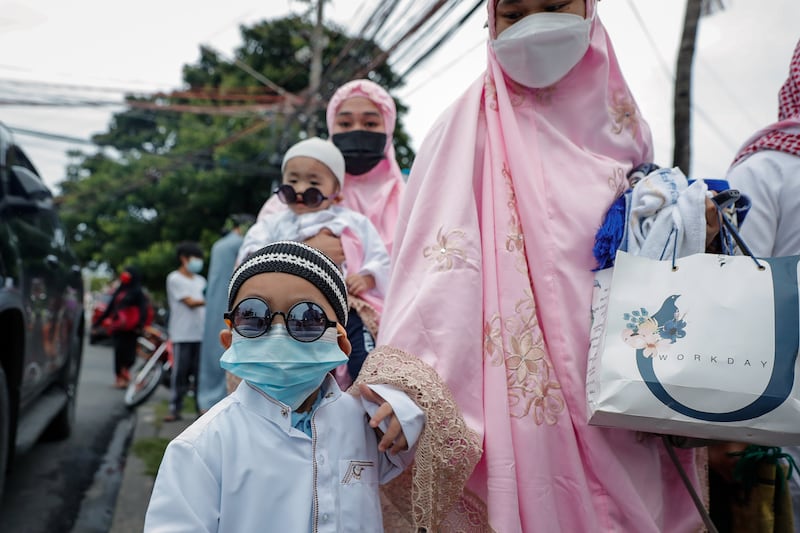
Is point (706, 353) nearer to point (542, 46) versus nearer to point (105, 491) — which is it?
point (542, 46)

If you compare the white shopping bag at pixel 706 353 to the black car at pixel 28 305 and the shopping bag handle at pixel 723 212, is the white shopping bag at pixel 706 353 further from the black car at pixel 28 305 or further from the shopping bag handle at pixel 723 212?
the black car at pixel 28 305

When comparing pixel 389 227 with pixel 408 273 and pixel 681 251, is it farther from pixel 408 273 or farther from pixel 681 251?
pixel 681 251

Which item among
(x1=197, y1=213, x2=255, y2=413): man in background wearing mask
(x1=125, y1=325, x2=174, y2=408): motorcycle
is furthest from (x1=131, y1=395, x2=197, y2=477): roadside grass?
(x1=197, y1=213, x2=255, y2=413): man in background wearing mask

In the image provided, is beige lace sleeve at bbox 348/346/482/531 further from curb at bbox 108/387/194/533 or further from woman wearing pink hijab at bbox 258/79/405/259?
curb at bbox 108/387/194/533

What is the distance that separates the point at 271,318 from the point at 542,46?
1110 millimetres

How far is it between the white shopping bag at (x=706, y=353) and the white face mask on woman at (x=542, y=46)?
0.71 m

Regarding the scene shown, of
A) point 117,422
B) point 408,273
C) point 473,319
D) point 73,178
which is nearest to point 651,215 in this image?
point 473,319

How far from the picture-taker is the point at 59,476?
14.6 ft

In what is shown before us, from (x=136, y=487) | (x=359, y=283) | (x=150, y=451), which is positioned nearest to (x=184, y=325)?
(x=150, y=451)

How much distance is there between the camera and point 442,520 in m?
1.68

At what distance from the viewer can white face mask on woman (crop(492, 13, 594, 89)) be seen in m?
1.92

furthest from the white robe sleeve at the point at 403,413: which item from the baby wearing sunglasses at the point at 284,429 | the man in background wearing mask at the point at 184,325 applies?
the man in background wearing mask at the point at 184,325

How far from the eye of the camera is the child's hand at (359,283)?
7.93ft

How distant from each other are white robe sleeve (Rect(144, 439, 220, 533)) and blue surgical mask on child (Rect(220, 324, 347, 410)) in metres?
0.20
